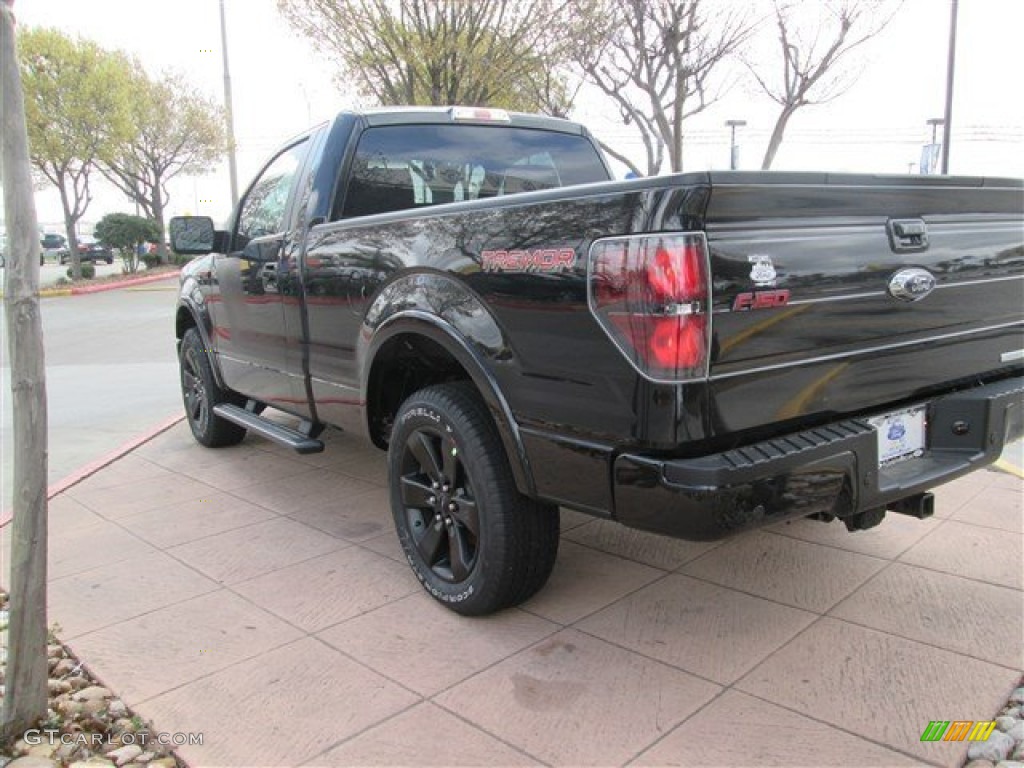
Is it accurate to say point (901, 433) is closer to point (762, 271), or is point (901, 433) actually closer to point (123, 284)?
point (762, 271)

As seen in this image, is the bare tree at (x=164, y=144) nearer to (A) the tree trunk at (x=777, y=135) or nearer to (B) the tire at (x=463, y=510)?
(A) the tree trunk at (x=777, y=135)

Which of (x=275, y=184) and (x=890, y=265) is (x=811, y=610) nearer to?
(x=890, y=265)

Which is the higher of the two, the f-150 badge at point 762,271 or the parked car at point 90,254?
the f-150 badge at point 762,271

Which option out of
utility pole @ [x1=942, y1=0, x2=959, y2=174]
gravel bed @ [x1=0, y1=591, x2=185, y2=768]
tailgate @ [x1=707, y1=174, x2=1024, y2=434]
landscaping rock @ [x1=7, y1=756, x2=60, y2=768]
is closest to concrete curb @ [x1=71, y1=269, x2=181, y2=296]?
utility pole @ [x1=942, y1=0, x2=959, y2=174]

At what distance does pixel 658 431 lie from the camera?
2258mm

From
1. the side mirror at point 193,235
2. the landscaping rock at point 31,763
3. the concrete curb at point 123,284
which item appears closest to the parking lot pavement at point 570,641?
the landscaping rock at point 31,763

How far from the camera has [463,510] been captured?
10.1 ft

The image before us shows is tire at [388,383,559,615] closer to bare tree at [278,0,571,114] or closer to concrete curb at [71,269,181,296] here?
bare tree at [278,0,571,114]

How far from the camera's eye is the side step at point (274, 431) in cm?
417

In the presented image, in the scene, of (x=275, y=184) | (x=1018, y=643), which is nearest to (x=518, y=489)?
(x=1018, y=643)

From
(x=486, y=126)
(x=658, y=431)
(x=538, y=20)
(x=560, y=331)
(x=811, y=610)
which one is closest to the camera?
(x=658, y=431)

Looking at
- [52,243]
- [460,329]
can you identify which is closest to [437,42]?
[460,329]

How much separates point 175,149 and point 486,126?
32.6 metres

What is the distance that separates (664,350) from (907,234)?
104cm
